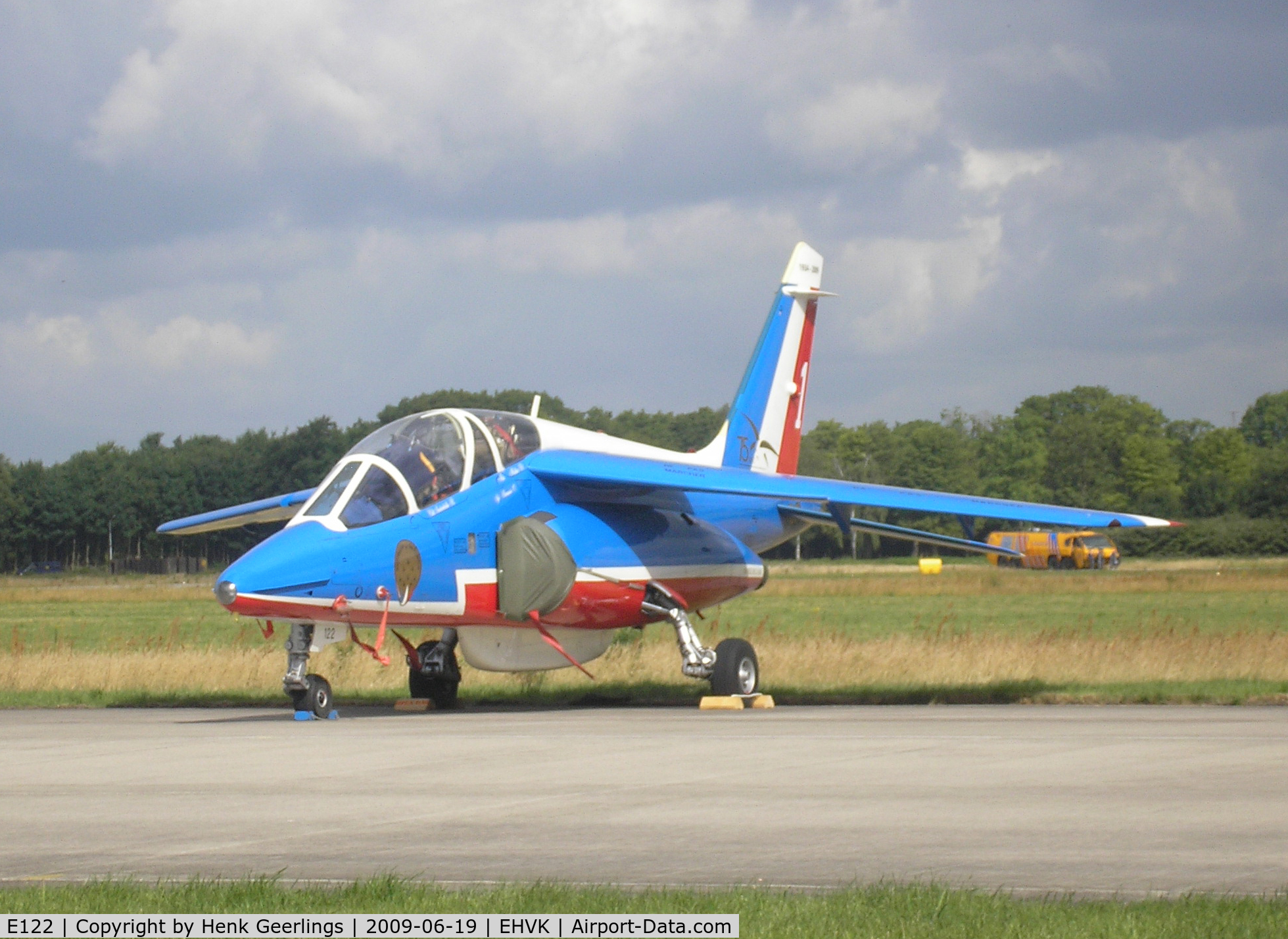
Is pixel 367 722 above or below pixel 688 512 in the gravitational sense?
below

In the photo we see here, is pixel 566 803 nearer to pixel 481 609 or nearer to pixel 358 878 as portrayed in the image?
pixel 358 878

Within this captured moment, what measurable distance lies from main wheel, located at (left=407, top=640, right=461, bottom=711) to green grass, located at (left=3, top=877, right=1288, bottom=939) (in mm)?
11154

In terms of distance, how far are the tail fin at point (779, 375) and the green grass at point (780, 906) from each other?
15.6 meters

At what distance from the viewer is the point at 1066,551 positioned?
84.9m

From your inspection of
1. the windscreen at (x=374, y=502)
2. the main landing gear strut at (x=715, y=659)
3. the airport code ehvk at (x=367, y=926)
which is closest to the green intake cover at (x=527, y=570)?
the windscreen at (x=374, y=502)

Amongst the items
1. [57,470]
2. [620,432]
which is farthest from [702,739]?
[57,470]

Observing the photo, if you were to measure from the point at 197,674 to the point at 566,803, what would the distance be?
498 inches

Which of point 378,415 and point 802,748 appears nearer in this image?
point 802,748

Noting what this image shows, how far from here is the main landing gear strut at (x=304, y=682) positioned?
14617mm

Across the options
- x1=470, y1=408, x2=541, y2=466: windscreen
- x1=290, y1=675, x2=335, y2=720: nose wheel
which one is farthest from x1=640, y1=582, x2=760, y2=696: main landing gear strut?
x1=290, y1=675, x2=335, y2=720: nose wheel

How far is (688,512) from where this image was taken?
60.7 ft

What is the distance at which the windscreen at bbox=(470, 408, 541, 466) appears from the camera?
16.2m

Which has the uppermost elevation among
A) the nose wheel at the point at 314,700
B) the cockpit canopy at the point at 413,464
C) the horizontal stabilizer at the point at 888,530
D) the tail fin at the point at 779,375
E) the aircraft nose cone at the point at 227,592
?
the tail fin at the point at 779,375

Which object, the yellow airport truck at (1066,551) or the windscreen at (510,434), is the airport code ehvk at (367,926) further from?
the yellow airport truck at (1066,551)
